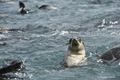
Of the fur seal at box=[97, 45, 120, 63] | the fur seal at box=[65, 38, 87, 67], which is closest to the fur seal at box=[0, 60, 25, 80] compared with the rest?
the fur seal at box=[65, 38, 87, 67]

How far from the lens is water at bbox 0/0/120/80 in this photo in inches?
334

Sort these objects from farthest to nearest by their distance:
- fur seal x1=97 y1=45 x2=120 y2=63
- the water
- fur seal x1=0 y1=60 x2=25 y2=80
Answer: fur seal x1=97 y1=45 x2=120 y2=63, the water, fur seal x1=0 y1=60 x2=25 y2=80

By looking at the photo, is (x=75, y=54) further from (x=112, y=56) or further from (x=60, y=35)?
(x=60, y=35)

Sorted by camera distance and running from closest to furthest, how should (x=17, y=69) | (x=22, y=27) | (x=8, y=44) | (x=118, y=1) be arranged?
(x=17, y=69) → (x=8, y=44) → (x=22, y=27) → (x=118, y=1)

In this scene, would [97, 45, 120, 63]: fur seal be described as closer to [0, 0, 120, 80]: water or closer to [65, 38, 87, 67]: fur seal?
[0, 0, 120, 80]: water

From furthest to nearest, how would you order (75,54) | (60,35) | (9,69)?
(60,35) < (75,54) < (9,69)

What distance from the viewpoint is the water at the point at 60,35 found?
849 centimetres

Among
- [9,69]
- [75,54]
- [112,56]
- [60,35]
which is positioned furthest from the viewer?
[60,35]

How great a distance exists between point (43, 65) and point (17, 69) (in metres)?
1.32

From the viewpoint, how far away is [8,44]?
11.8 metres

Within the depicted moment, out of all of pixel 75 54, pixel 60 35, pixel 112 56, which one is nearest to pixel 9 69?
pixel 75 54

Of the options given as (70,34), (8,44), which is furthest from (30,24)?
(8,44)

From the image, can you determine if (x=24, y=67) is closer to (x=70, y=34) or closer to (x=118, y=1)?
(x=70, y=34)

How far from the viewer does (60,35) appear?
13.2 meters
